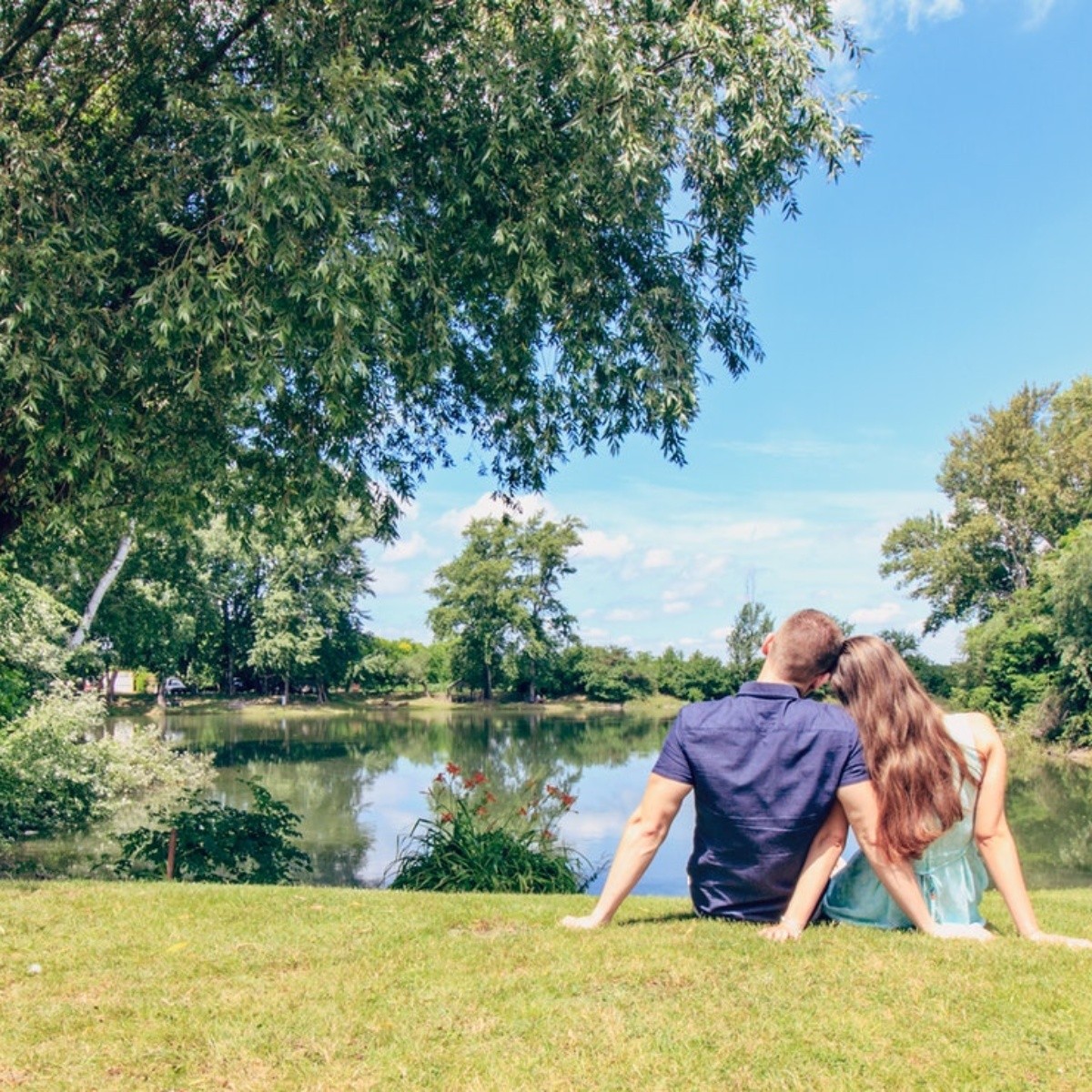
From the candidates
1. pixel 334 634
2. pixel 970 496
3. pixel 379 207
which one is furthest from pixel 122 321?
pixel 334 634

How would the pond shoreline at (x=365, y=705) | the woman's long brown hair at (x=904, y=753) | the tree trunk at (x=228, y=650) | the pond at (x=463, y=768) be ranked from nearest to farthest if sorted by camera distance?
the woman's long brown hair at (x=904, y=753), the pond at (x=463, y=768), the pond shoreline at (x=365, y=705), the tree trunk at (x=228, y=650)

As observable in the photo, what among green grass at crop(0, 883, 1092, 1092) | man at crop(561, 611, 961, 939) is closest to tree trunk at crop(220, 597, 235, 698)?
green grass at crop(0, 883, 1092, 1092)

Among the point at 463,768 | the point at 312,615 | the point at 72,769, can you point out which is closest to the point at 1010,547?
the point at 463,768

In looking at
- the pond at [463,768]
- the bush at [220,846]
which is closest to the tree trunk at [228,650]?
the pond at [463,768]

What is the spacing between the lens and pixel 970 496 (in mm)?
45312

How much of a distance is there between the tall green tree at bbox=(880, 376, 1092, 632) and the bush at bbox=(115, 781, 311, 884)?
1514 inches

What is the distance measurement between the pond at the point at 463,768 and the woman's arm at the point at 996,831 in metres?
8.49

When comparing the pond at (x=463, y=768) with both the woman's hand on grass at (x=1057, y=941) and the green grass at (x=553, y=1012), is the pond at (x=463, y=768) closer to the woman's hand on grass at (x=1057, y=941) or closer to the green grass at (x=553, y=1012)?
the green grass at (x=553, y=1012)

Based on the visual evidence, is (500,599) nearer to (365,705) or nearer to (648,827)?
(365,705)

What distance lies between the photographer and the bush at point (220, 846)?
10.0 meters

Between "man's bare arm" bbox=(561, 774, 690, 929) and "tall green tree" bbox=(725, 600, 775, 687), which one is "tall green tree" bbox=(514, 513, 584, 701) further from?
"man's bare arm" bbox=(561, 774, 690, 929)

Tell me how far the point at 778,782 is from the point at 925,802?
22.4 inches

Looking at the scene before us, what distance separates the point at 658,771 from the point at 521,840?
23.0 feet

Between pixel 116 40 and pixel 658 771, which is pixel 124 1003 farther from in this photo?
pixel 116 40
